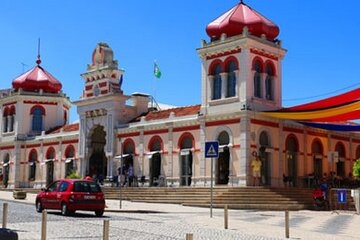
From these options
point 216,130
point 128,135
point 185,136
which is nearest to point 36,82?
point 128,135

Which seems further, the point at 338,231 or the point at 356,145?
the point at 356,145

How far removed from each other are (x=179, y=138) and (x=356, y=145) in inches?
510

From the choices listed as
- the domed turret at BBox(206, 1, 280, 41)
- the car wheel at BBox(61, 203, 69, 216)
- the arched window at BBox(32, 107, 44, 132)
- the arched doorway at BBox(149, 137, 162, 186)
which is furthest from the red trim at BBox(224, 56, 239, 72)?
the arched window at BBox(32, 107, 44, 132)

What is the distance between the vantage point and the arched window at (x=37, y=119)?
50875mm

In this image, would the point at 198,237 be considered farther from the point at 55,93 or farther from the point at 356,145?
the point at 55,93

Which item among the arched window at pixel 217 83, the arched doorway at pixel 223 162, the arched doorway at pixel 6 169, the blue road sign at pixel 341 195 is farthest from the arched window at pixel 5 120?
the blue road sign at pixel 341 195

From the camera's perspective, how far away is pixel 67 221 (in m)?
17.9

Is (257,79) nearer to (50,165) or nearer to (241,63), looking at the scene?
(241,63)

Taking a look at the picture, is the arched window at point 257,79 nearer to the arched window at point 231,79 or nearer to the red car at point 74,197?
the arched window at point 231,79

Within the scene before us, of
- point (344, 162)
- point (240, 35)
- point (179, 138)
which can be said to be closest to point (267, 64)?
point (240, 35)

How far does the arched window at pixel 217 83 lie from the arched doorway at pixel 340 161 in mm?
9747

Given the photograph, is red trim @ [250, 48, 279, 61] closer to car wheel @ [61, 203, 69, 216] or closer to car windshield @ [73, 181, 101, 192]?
car windshield @ [73, 181, 101, 192]

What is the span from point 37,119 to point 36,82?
10.4 feet

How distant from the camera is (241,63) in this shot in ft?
110
